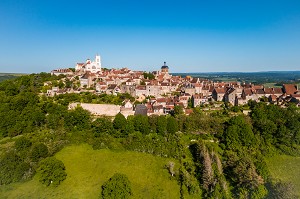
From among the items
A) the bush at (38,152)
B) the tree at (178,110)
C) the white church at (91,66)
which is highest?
the white church at (91,66)

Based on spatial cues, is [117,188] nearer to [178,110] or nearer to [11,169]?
[11,169]

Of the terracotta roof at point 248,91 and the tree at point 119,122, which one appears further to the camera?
the terracotta roof at point 248,91

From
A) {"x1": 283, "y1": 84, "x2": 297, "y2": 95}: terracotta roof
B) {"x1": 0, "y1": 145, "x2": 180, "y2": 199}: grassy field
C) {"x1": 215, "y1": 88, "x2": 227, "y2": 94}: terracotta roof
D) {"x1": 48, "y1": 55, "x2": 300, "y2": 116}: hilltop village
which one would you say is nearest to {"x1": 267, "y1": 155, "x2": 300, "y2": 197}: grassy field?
{"x1": 0, "y1": 145, "x2": 180, "y2": 199}: grassy field

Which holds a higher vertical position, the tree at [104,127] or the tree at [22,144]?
the tree at [104,127]

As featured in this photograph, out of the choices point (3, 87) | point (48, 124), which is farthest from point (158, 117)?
point (3, 87)

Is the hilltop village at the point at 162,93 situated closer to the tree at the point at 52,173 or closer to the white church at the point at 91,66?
the white church at the point at 91,66

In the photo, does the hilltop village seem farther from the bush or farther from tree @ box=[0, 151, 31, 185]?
tree @ box=[0, 151, 31, 185]

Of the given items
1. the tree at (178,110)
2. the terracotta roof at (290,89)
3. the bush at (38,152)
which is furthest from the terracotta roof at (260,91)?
the bush at (38,152)

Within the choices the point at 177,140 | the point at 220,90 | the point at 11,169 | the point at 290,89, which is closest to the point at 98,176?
the point at 11,169
